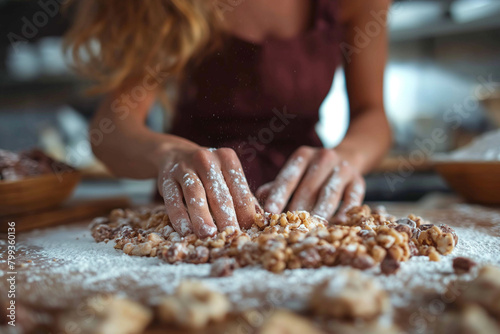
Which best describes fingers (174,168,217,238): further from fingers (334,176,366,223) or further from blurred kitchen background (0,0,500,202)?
blurred kitchen background (0,0,500,202)

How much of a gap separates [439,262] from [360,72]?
0.78 meters

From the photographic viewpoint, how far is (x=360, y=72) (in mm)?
1176

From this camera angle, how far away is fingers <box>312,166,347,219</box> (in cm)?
73

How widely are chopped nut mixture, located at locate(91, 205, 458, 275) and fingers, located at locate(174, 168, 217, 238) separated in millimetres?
13

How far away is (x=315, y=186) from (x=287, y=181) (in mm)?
63

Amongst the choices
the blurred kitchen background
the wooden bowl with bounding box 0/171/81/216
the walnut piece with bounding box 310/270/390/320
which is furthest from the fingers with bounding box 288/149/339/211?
the blurred kitchen background

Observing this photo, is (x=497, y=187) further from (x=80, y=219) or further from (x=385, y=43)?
(x=80, y=219)

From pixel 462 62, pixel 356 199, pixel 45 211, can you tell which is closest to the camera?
pixel 356 199

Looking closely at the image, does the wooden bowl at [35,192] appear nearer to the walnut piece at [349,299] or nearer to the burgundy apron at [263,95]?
the burgundy apron at [263,95]

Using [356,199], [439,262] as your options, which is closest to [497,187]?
[356,199]

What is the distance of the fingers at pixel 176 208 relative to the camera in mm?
597

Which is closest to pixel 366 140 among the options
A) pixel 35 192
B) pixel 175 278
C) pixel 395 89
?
pixel 175 278

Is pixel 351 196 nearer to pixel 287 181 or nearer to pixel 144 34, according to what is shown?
pixel 287 181

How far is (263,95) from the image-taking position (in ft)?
2.87
